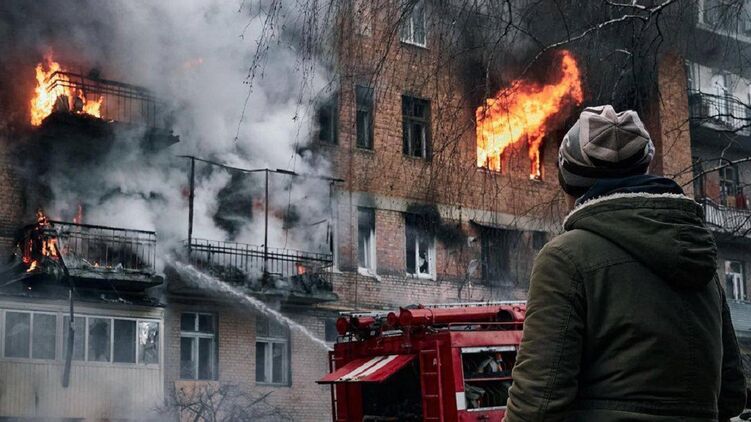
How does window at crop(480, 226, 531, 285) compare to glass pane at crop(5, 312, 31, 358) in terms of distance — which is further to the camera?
window at crop(480, 226, 531, 285)

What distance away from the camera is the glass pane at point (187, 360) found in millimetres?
23203

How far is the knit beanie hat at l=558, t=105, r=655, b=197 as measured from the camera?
296cm

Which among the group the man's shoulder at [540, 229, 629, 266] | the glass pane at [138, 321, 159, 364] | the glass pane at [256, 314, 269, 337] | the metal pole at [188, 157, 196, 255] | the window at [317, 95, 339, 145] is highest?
the window at [317, 95, 339, 145]

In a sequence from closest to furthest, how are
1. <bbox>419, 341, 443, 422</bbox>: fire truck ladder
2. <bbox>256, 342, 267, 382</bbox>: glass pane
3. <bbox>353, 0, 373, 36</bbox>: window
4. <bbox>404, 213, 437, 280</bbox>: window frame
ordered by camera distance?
<bbox>353, 0, 373, 36</bbox>: window < <bbox>419, 341, 443, 422</bbox>: fire truck ladder < <bbox>256, 342, 267, 382</bbox>: glass pane < <bbox>404, 213, 437, 280</bbox>: window frame

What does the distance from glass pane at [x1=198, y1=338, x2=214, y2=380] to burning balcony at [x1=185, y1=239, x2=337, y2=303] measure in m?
1.44

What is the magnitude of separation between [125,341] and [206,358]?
7.51 ft

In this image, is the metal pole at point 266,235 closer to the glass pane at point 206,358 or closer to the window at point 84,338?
the glass pane at point 206,358

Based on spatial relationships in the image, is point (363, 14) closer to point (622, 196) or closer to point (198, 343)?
point (622, 196)

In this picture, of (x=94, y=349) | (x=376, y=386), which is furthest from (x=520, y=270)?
(x=376, y=386)

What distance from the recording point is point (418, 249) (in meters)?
27.3

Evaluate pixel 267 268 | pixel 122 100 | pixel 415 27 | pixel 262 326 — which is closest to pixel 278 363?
pixel 262 326

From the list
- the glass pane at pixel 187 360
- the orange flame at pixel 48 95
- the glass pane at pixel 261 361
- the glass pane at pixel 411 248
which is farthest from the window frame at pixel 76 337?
the glass pane at pixel 411 248

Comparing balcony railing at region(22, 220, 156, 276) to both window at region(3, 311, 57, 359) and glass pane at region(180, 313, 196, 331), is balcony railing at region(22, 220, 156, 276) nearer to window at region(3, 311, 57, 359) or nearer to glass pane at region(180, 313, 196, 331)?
window at region(3, 311, 57, 359)

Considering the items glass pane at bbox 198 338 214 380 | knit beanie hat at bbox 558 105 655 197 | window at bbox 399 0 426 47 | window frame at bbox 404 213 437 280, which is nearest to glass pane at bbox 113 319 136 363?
glass pane at bbox 198 338 214 380
